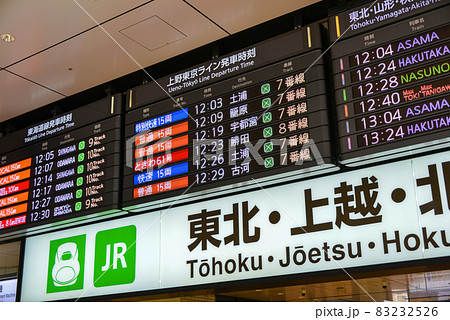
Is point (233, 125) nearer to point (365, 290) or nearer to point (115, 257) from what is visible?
point (115, 257)

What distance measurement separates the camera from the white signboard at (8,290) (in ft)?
16.1

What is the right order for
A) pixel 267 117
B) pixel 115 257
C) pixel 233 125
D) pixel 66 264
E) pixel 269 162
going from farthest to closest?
pixel 66 264 → pixel 115 257 → pixel 233 125 → pixel 267 117 → pixel 269 162

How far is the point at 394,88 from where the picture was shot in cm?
308

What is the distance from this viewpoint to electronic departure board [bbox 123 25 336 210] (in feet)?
11.0

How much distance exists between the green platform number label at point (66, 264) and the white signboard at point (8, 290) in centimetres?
50

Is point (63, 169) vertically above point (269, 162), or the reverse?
point (63, 169)

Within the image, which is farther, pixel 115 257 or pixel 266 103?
pixel 115 257

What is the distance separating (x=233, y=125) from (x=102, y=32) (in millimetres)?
1268

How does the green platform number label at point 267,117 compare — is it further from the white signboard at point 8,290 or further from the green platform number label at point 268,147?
the white signboard at point 8,290

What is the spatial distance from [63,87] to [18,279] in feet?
5.99

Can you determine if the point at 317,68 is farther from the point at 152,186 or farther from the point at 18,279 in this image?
the point at 18,279

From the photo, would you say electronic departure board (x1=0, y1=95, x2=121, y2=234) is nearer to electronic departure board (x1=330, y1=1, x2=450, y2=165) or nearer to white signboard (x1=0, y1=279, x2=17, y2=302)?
white signboard (x1=0, y1=279, x2=17, y2=302)

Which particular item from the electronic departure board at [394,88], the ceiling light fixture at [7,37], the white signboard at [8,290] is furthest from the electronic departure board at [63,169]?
the electronic departure board at [394,88]

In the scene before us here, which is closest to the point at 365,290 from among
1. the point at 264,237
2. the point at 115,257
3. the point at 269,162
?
the point at 264,237
